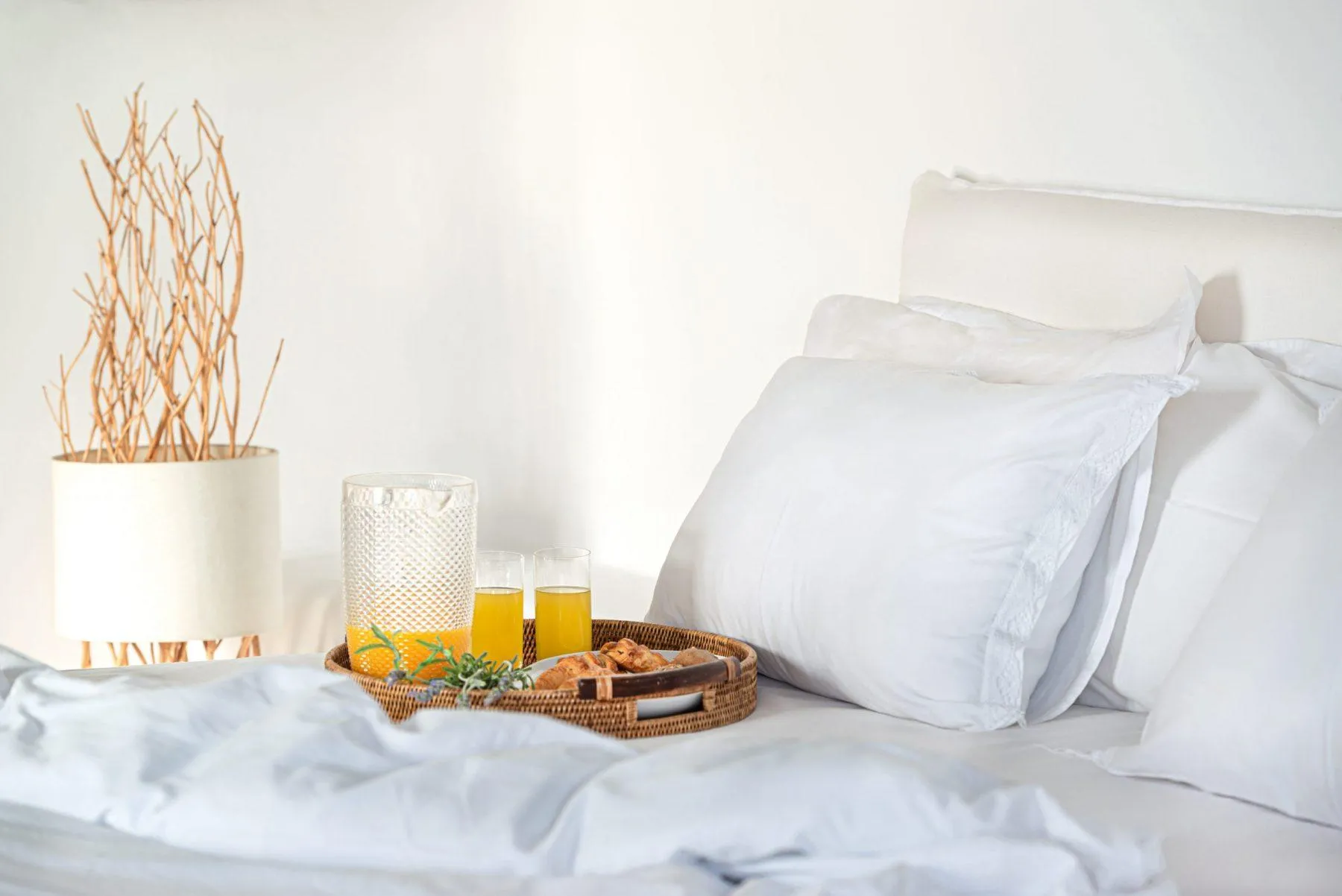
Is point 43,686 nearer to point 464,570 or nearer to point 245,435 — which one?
point 464,570

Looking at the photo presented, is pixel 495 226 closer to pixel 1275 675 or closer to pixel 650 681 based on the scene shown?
pixel 650 681

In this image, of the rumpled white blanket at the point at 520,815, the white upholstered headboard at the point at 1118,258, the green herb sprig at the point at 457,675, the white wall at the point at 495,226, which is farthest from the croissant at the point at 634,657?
the white wall at the point at 495,226

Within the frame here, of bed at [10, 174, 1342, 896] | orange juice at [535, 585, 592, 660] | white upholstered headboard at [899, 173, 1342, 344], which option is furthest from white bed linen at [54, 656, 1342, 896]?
white upholstered headboard at [899, 173, 1342, 344]

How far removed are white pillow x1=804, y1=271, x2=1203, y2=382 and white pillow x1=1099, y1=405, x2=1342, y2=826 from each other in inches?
13.0

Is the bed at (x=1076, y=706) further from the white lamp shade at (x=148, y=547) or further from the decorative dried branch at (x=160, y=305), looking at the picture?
the decorative dried branch at (x=160, y=305)

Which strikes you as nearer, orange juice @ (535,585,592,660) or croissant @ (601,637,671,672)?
croissant @ (601,637,671,672)

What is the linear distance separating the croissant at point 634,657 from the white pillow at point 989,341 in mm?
504

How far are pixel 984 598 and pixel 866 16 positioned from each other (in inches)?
52.9

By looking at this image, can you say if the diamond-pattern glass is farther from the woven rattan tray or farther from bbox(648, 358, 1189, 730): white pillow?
bbox(648, 358, 1189, 730): white pillow

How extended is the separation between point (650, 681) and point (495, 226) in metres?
1.80

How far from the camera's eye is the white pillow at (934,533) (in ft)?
4.92

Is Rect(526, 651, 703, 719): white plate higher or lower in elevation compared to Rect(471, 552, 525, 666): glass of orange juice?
lower

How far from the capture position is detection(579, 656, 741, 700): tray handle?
56.6 inches

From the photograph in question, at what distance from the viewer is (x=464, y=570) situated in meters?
1.63
